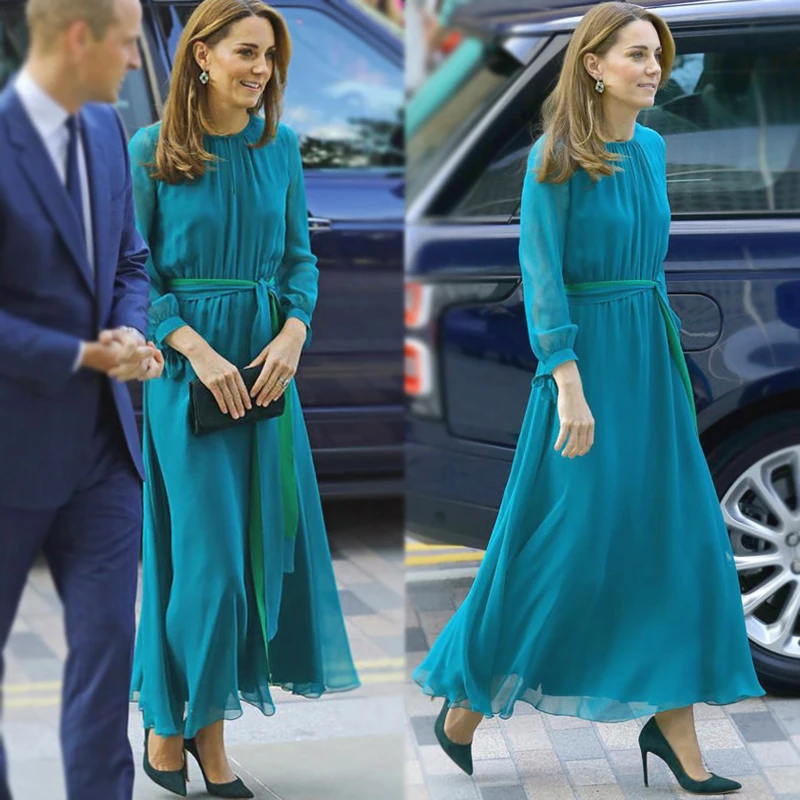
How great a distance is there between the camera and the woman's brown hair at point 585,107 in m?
3.20

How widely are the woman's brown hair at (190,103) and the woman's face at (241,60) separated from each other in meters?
0.02

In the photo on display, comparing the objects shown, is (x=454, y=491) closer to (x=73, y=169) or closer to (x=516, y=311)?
(x=516, y=311)

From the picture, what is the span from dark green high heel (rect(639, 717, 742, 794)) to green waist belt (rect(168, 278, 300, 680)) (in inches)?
34.7

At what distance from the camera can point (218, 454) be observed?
3.23 m

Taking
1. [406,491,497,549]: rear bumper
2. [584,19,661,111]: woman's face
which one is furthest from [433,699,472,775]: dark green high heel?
[584,19,661,111]: woman's face

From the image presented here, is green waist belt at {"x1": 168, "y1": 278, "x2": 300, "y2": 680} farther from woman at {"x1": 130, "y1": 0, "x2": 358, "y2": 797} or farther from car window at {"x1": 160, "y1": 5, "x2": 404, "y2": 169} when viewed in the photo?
car window at {"x1": 160, "y1": 5, "x2": 404, "y2": 169}

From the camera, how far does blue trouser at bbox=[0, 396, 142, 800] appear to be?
8.73ft

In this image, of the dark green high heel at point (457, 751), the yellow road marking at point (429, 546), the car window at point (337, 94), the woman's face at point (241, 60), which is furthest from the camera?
the yellow road marking at point (429, 546)

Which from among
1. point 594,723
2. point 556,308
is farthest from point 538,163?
point 594,723

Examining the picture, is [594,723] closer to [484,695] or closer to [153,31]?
[484,695]

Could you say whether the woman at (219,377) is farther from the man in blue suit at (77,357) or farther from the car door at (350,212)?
the car door at (350,212)

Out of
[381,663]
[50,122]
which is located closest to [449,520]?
[381,663]

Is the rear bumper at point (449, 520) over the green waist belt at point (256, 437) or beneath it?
beneath

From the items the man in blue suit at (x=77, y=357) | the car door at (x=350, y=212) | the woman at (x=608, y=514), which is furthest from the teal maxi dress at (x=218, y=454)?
the car door at (x=350, y=212)
